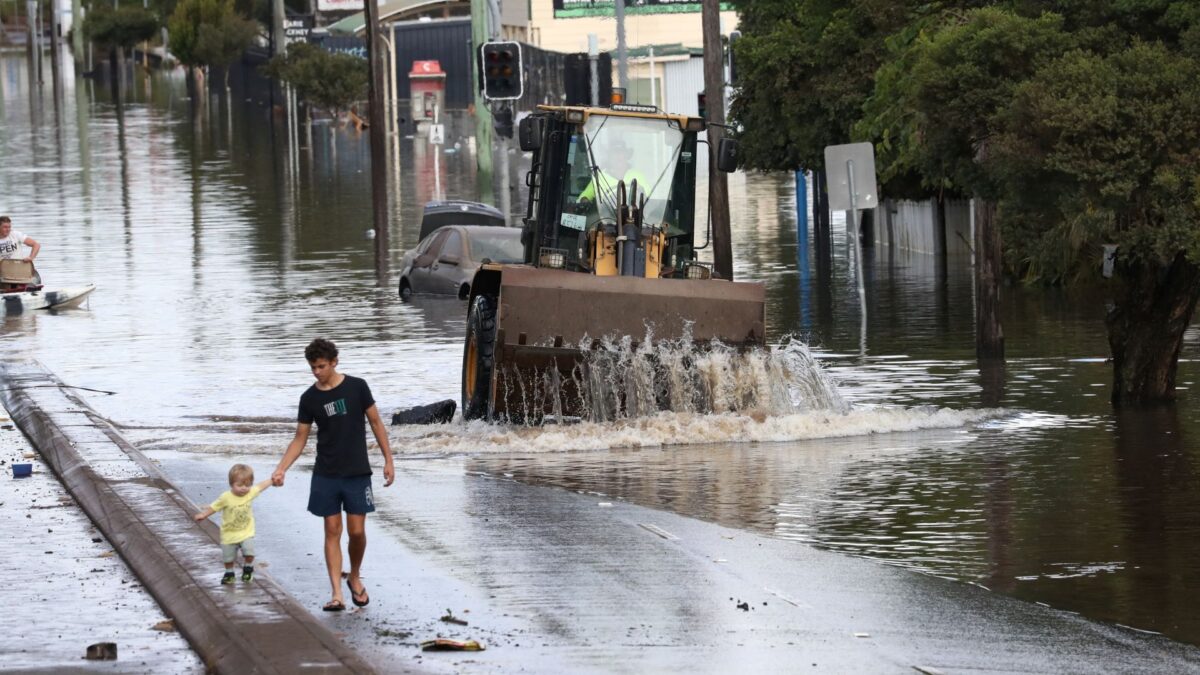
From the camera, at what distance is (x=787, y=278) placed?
32.8 m

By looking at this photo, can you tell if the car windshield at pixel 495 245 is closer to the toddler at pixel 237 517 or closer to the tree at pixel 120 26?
the toddler at pixel 237 517

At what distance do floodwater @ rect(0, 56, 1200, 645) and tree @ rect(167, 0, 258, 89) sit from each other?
65.2m

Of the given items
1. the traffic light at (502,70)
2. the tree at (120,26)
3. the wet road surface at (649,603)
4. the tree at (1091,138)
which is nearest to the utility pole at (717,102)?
the traffic light at (502,70)

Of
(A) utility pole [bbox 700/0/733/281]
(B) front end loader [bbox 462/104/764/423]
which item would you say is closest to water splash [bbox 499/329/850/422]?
(B) front end loader [bbox 462/104/764/423]

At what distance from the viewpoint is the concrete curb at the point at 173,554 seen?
9.27 m

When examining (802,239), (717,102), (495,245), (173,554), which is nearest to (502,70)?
(495,245)

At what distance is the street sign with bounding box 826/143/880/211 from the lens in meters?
25.9

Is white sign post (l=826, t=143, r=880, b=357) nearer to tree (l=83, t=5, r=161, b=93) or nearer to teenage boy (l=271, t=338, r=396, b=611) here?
teenage boy (l=271, t=338, r=396, b=611)

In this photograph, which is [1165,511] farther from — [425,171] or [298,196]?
[425,171]

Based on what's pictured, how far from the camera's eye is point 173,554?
11.5 meters

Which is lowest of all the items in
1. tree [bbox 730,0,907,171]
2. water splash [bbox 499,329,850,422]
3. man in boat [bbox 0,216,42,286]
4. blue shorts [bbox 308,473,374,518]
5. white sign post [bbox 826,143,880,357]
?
water splash [bbox 499,329,850,422]

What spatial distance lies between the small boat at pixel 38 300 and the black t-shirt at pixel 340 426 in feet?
67.4

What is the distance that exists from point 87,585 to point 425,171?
5221 centimetres

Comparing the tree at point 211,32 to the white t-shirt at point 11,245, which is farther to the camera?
the tree at point 211,32
